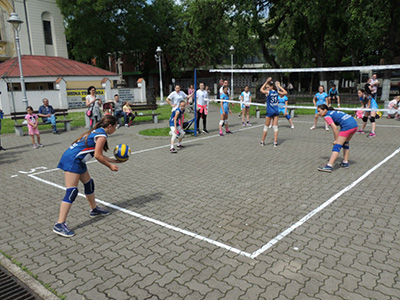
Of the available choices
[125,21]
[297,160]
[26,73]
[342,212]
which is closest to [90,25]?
[125,21]

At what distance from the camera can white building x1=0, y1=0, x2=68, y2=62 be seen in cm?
3397

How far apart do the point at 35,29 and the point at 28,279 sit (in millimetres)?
39659

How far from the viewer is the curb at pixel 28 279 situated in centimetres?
345

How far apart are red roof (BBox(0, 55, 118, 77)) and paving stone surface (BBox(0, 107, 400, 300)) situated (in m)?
20.6

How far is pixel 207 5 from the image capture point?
25484 mm

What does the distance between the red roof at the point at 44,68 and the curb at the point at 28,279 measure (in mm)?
24395

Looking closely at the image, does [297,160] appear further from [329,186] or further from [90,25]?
[90,25]

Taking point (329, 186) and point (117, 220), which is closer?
point (117, 220)

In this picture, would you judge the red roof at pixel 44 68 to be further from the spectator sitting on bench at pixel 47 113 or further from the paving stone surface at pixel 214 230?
the paving stone surface at pixel 214 230

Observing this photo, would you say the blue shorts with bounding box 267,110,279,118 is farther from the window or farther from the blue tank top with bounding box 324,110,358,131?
the window

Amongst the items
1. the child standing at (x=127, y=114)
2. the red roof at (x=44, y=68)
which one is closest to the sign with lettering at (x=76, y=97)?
the red roof at (x=44, y=68)

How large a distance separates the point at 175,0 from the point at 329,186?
4805cm

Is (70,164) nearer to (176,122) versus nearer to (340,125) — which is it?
(176,122)

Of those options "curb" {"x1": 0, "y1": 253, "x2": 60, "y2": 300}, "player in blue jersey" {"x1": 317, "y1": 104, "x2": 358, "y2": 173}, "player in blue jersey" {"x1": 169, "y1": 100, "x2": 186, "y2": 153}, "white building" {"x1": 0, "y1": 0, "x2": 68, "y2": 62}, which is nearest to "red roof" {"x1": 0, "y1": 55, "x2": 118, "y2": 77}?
"white building" {"x1": 0, "y1": 0, "x2": 68, "y2": 62}
